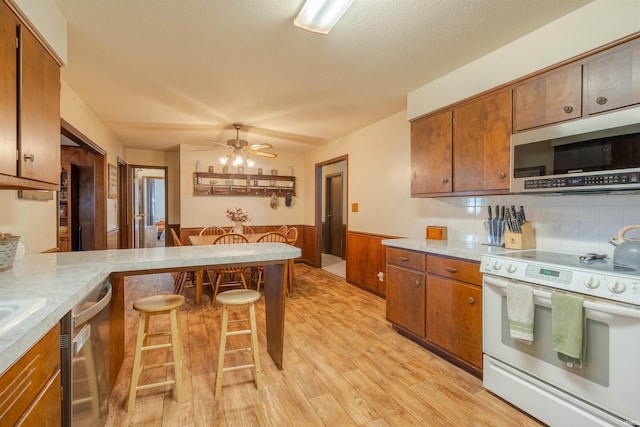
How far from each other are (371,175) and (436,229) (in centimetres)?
148

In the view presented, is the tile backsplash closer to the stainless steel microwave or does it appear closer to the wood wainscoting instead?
the stainless steel microwave

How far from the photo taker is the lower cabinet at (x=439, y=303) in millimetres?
2064

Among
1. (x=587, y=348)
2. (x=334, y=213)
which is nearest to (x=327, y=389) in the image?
(x=587, y=348)

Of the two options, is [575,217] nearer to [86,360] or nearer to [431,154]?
[431,154]

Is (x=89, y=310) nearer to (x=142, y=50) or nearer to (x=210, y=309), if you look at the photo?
(x=142, y=50)

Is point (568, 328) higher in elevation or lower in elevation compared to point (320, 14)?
lower

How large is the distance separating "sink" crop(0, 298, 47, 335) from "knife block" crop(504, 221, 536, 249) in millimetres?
2640

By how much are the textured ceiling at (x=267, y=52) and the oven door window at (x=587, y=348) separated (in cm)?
178

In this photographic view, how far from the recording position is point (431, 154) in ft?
8.97

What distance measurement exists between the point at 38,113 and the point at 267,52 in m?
1.45

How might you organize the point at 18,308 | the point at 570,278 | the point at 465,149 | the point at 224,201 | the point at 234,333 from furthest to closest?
1. the point at 224,201
2. the point at 465,149
3. the point at 234,333
4. the point at 570,278
5. the point at 18,308

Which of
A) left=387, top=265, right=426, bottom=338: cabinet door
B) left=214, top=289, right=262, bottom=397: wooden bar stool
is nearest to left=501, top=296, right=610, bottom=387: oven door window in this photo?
left=387, top=265, right=426, bottom=338: cabinet door

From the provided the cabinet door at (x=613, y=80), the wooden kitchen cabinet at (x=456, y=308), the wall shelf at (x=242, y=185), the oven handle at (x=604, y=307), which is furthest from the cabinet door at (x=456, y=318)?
the wall shelf at (x=242, y=185)

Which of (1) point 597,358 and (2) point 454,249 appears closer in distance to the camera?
(1) point 597,358
